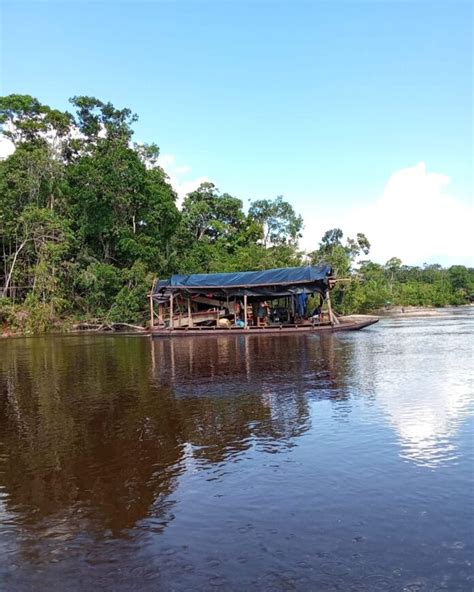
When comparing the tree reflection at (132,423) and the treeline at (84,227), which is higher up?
the treeline at (84,227)

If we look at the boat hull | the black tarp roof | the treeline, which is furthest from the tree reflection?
the treeline

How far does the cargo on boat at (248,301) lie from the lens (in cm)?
2511

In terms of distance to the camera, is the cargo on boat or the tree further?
the tree

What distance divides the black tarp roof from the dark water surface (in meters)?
13.7

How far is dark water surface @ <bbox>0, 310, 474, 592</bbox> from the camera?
3723 millimetres

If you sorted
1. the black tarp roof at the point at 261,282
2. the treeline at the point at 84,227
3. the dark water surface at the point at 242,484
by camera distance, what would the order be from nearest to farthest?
the dark water surface at the point at 242,484 < the black tarp roof at the point at 261,282 < the treeline at the point at 84,227

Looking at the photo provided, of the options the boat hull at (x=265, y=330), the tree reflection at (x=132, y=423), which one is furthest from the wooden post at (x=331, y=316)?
the tree reflection at (x=132, y=423)

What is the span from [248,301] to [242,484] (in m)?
23.2

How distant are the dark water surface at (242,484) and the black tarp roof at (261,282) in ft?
44.9

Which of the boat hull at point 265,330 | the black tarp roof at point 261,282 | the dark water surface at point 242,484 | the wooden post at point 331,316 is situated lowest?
the dark water surface at point 242,484

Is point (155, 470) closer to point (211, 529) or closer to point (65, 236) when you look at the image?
point (211, 529)

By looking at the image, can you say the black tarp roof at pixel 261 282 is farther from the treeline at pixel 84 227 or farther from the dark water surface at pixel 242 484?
the dark water surface at pixel 242 484

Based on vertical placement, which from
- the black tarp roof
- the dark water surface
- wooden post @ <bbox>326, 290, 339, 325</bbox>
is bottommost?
the dark water surface

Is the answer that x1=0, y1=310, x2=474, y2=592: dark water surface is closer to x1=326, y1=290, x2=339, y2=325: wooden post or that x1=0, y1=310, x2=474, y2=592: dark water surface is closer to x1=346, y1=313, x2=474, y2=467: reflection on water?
x1=346, y1=313, x2=474, y2=467: reflection on water
